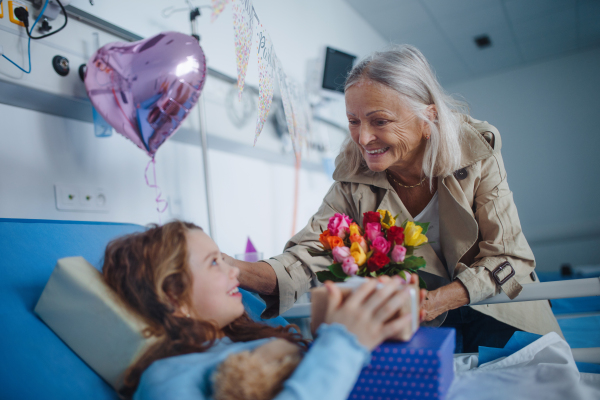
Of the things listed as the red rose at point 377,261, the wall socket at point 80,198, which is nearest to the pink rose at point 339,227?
the red rose at point 377,261

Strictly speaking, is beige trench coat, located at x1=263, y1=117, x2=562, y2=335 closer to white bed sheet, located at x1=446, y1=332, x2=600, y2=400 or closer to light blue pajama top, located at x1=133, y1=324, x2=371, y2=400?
white bed sheet, located at x1=446, y1=332, x2=600, y2=400

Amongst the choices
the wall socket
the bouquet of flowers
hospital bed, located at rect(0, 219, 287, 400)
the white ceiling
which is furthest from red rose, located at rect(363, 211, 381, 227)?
the white ceiling

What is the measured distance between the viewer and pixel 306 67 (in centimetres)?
315

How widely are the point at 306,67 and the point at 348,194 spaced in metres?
1.90

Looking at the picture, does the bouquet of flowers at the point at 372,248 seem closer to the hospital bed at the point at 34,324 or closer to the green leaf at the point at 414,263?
the green leaf at the point at 414,263

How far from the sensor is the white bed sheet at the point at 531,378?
32.2 inches

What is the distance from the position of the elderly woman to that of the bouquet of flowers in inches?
11.8

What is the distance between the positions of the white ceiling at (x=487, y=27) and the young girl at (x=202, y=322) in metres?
3.09

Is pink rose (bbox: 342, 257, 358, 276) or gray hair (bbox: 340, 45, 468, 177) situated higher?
gray hair (bbox: 340, 45, 468, 177)

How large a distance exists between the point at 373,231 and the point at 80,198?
3.53 feet

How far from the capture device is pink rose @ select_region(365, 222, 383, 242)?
953 millimetres

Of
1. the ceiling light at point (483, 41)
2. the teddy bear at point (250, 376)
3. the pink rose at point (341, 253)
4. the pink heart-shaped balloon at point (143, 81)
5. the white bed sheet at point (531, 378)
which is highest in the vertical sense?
the ceiling light at point (483, 41)

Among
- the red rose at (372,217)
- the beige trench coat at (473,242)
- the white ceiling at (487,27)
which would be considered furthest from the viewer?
the white ceiling at (487,27)

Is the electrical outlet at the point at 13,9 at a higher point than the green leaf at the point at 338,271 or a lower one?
higher
